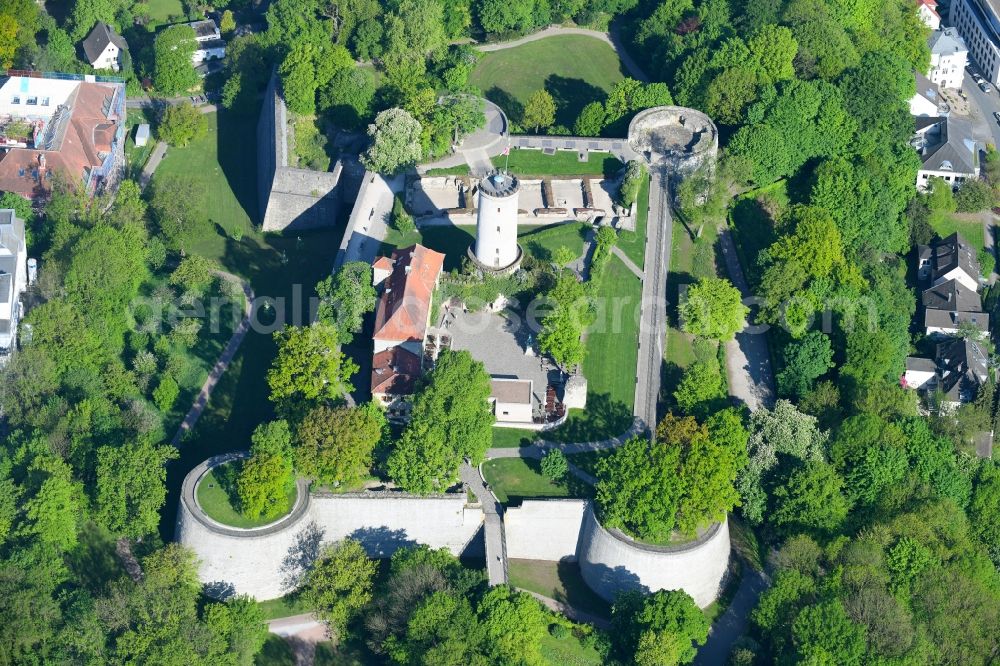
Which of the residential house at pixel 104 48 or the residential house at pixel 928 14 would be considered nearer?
the residential house at pixel 104 48

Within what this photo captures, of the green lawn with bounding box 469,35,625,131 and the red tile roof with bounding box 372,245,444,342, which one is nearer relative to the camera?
the red tile roof with bounding box 372,245,444,342

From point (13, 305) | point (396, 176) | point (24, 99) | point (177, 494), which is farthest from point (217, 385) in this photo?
point (24, 99)

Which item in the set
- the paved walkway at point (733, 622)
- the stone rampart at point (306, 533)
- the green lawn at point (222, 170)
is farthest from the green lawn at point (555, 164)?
the paved walkway at point (733, 622)

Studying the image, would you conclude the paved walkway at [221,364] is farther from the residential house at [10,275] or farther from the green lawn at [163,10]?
the green lawn at [163,10]

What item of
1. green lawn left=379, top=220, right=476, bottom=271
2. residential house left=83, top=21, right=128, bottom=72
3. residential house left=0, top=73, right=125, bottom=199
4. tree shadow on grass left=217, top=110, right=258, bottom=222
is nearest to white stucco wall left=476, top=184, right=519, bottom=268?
green lawn left=379, top=220, right=476, bottom=271

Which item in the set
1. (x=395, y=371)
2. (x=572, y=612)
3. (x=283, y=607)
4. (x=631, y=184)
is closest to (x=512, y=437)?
(x=395, y=371)

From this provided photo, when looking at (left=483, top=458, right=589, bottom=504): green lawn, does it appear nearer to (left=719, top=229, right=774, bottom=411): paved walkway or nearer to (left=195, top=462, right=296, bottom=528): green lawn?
(left=195, top=462, right=296, bottom=528): green lawn

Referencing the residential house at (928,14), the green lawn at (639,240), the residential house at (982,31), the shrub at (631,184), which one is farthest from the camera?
the residential house at (928,14)
